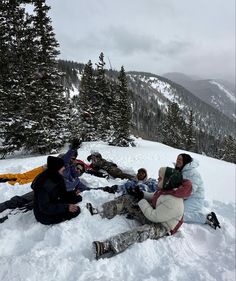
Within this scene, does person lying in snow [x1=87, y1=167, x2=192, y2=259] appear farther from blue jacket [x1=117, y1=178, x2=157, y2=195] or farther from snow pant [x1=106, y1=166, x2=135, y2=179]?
snow pant [x1=106, y1=166, x2=135, y2=179]

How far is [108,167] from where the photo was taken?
11.9 meters

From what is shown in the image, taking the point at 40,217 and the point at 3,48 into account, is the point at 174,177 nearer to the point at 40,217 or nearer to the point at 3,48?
the point at 40,217

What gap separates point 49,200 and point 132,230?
5.67 ft

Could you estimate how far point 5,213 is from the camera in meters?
6.88

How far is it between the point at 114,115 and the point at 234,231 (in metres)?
25.0

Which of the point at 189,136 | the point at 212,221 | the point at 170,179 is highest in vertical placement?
the point at 170,179

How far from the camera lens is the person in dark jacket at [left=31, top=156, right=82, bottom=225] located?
6.05 meters

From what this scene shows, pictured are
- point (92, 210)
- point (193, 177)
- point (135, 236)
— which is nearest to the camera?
point (135, 236)

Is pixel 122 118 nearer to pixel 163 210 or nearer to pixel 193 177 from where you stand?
pixel 193 177

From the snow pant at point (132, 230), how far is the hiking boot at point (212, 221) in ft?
6.17

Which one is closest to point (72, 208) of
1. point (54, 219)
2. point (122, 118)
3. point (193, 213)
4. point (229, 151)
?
point (54, 219)

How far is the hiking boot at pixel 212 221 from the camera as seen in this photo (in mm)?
7731

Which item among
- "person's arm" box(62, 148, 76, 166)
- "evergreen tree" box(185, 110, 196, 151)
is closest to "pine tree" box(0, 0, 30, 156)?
"person's arm" box(62, 148, 76, 166)

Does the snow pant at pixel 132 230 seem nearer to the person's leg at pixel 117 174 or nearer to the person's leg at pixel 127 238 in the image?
the person's leg at pixel 127 238
